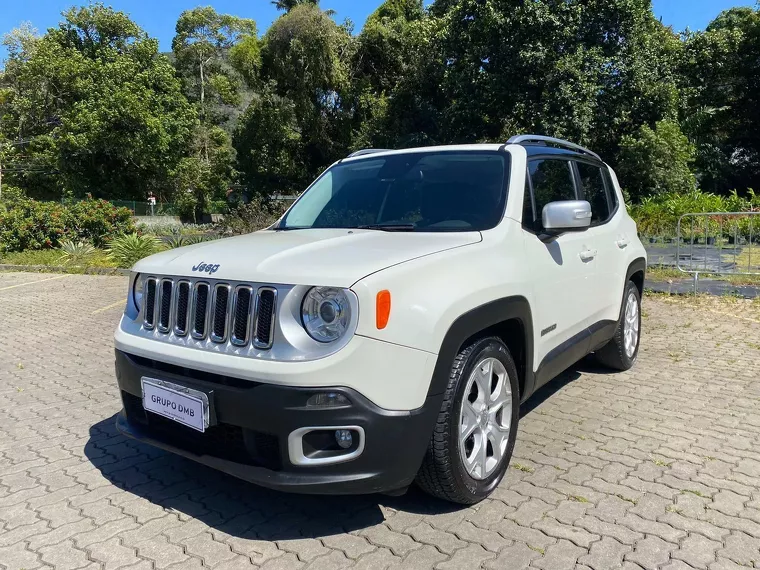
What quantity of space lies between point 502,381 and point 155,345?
176cm

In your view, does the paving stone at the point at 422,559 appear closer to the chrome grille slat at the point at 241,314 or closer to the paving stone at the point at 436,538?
the paving stone at the point at 436,538

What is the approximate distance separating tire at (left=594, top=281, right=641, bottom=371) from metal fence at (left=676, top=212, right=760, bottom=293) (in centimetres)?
438

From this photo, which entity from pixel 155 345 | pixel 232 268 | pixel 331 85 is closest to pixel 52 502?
pixel 155 345

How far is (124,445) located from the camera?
12.9ft

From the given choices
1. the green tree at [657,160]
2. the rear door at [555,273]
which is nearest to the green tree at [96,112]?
the green tree at [657,160]

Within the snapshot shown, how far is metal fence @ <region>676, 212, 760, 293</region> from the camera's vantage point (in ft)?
30.9

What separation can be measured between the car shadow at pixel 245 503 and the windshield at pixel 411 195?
1506 mm

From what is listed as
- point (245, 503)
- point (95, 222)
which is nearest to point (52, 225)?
point (95, 222)

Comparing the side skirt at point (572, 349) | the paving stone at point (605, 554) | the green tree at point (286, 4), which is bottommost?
the paving stone at point (605, 554)

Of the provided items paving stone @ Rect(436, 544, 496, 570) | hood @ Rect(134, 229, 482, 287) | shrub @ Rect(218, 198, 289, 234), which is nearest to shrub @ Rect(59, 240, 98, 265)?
shrub @ Rect(218, 198, 289, 234)

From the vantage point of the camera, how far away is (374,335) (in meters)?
2.43

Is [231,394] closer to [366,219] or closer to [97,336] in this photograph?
[366,219]

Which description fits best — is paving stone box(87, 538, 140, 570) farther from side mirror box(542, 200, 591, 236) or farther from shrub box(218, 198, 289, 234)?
shrub box(218, 198, 289, 234)

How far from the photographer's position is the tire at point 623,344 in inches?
199
